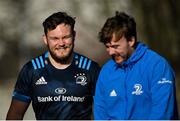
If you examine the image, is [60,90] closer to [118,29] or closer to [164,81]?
[118,29]

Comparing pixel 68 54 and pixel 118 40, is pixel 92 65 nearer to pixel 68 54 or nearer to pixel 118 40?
pixel 68 54

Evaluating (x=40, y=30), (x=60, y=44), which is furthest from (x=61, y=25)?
(x=40, y=30)

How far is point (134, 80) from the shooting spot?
508 centimetres

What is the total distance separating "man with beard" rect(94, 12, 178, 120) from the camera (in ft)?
16.3

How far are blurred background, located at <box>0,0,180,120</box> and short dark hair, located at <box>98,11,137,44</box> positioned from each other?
409 cm

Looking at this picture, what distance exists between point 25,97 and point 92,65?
0.62 metres

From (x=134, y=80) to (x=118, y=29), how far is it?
39 cm

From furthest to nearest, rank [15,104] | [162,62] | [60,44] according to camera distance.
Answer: [15,104], [60,44], [162,62]

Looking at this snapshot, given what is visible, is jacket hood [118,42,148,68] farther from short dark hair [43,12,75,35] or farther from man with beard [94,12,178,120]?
short dark hair [43,12,75,35]

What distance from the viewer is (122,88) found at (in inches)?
201

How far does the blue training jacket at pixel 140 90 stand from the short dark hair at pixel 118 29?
5.9 inches

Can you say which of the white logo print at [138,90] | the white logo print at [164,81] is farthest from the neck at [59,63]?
the white logo print at [164,81]

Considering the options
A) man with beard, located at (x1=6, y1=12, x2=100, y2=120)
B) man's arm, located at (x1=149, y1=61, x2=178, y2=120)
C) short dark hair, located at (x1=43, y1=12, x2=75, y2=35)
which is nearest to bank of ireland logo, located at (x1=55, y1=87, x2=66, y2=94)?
man with beard, located at (x1=6, y1=12, x2=100, y2=120)

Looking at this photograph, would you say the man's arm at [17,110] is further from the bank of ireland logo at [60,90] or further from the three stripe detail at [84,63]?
the three stripe detail at [84,63]
